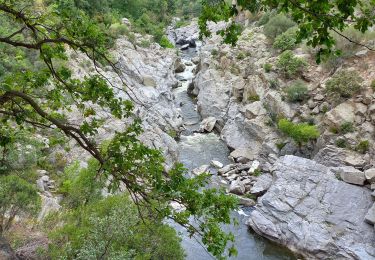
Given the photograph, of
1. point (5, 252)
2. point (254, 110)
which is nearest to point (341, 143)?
point (254, 110)

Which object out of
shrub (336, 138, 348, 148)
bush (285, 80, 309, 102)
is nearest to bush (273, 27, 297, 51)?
bush (285, 80, 309, 102)

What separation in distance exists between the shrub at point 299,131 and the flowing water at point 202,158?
425 centimetres

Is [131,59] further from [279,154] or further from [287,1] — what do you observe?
[287,1]

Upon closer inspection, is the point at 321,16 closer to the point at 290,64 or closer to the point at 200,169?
the point at 200,169

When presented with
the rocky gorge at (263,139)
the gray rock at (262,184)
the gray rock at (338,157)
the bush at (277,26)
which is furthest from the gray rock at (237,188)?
the bush at (277,26)

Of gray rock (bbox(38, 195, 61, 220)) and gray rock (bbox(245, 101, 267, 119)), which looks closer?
gray rock (bbox(38, 195, 61, 220))

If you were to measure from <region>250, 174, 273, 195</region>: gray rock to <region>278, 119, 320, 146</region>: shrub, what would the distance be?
3.11 meters

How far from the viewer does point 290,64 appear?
27.5 metres

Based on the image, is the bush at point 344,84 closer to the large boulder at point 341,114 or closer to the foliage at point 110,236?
the large boulder at point 341,114

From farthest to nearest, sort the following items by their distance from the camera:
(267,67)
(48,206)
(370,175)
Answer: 1. (267,67)
2. (370,175)
3. (48,206)

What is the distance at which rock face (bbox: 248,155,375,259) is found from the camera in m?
16.7

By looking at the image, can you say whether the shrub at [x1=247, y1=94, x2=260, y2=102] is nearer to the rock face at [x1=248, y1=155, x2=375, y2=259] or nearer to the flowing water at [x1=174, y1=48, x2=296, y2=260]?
the flowing water at [x1=174, y1=48, x2=296, y2=260]

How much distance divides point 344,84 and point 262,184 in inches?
319

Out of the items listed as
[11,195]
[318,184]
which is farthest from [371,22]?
[318,184]
